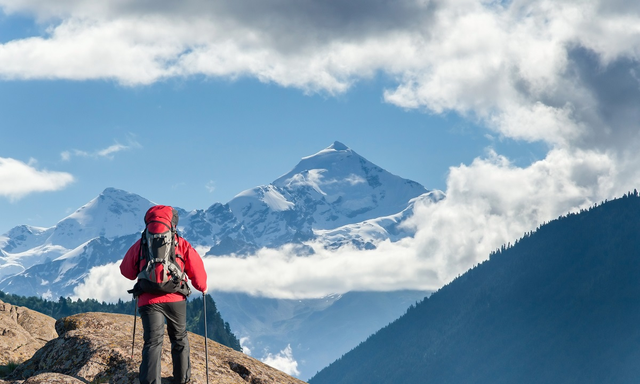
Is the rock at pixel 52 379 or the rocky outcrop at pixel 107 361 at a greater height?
the rocky outcrop at pixel 107 361

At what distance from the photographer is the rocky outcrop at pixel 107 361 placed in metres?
17.6

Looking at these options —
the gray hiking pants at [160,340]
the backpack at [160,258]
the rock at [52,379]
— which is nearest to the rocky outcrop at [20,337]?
the rock at [52,379]

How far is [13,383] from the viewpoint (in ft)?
55.9

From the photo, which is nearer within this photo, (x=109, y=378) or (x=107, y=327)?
(x=109, y=378)

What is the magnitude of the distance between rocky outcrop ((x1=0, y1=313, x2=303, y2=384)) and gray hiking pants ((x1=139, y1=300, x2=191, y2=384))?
679 millimetres

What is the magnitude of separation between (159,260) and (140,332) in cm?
555

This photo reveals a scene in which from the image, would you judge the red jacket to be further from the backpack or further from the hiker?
the backpack

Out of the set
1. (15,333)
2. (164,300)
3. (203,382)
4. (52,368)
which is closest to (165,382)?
(203,382)

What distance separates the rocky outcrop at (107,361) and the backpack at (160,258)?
246 centimetres

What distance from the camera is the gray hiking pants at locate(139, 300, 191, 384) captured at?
16047mm

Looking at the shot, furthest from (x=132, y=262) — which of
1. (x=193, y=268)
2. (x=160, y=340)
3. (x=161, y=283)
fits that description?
(x=160, y=340)

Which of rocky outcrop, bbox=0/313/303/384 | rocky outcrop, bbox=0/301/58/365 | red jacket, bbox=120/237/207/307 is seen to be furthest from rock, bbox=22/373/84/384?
rocky outcrop, bbox=0/301/58/365

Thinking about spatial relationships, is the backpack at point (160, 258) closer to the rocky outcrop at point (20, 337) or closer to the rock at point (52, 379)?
the rock at point (52, 379)

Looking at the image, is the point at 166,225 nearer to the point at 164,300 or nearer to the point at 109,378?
the point at 164,300
